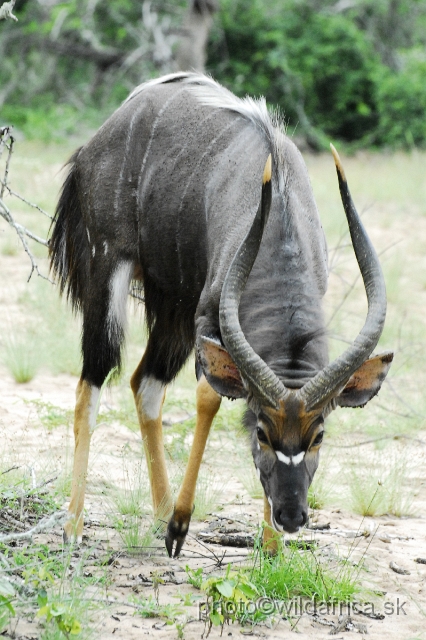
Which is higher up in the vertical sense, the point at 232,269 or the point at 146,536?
the point at 232,269

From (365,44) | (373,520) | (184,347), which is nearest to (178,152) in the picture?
(184,347)

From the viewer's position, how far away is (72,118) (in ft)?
60.3

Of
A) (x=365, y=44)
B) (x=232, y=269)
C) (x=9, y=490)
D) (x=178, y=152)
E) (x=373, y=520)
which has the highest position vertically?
(x=365, y=44)

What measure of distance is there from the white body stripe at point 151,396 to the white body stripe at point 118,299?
477 millimetres

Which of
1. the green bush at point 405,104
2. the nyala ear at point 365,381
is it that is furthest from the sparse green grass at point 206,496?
the green bush at point 405,104

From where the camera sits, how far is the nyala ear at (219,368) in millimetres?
3695

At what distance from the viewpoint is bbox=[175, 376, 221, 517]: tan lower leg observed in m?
4.11

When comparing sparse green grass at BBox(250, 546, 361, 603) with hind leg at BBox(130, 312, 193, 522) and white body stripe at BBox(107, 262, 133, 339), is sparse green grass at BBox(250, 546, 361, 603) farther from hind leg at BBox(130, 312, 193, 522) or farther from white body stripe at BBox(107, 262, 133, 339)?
white body stripe at BBox(107, 262, 133, 339)

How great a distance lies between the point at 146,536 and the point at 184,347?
114 centimetres

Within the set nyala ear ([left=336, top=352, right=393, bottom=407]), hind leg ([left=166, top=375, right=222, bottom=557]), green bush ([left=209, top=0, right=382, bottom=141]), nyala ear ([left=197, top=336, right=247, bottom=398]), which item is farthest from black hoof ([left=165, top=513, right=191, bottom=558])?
green bush ([left=209, top=0, right=382, bottom=141])

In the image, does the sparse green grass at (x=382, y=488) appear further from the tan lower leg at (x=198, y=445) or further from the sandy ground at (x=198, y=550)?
the tan lower leg at (x=198, y=445)

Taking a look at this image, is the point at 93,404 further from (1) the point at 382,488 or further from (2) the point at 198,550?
(1) the point at 382,488

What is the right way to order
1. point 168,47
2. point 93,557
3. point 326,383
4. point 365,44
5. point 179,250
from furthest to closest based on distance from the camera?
point 365,44
point 168,47
point 179,250
point 93,557
point 326,383

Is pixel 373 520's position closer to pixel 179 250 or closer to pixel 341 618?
pixel 341 618
